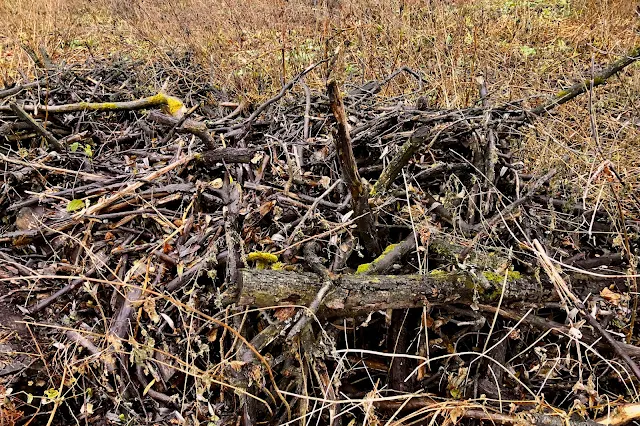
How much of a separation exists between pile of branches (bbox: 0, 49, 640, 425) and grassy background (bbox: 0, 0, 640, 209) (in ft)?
2.64

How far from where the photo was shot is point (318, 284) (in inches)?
50.9

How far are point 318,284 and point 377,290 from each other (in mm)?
183

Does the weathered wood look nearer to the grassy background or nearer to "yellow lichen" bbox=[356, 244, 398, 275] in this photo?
"yellow lichen" bbox=[356, 244, 398, 275]

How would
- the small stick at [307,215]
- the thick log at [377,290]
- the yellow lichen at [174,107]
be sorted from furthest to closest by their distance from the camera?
1. the yellow lichen at [174,107]
2. the small stick at [307,215]
3. the thick log at [377,290]

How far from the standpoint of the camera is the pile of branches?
1303 mm

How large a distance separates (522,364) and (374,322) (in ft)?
1.70

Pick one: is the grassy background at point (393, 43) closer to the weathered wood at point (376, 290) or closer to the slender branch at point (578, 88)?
the slender branch at point (578, 88)

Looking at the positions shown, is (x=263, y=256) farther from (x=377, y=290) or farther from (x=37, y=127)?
(x=37, y=127)

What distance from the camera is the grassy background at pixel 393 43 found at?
3195mm

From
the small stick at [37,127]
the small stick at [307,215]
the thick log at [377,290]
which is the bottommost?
the thick log at [377,290]

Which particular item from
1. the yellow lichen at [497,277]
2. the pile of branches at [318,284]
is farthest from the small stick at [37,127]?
the yellow lichen at [497,277]

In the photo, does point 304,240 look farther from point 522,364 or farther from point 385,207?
point 522,364

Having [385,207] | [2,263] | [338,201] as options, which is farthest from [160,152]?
[385,207]

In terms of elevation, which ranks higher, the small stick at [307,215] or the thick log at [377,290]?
the small stick at [307,215]
